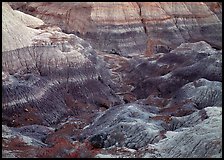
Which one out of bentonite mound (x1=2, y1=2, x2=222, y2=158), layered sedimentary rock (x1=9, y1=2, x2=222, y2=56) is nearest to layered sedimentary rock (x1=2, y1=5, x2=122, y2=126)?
bentonite mound (x1=2, y1=2, x2=222, y2=158)

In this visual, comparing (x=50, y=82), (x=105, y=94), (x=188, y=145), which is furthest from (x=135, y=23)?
(x=188, y=145)

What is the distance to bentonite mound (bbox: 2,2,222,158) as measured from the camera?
2062cm

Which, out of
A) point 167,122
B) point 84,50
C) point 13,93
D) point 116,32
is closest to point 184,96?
point 167,122

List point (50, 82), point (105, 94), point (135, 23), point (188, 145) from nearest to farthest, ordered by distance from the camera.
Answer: point (188, 145)
point (50, 82)
point (105, 94)
point (135, 23)

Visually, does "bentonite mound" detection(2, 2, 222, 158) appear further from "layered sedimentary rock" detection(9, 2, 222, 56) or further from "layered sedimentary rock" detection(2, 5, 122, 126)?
"layered sedimentary rock" detection(9, 2, 222, 56)

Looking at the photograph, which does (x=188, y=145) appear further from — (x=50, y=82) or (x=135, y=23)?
(x=135, y=23)

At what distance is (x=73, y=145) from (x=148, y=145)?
377 centimetres

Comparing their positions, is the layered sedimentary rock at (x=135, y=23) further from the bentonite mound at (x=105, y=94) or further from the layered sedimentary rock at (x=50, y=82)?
the layered sedimentary rock at (x=50, y=82)

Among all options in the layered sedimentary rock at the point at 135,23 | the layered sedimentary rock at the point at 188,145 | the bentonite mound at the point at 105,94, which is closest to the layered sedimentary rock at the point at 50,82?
the bentonite mound at the point at 105,94

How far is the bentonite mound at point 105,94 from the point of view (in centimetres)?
2062

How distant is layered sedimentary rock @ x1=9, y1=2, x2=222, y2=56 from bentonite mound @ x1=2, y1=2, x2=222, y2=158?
0.18 meters

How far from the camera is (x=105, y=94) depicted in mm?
33500

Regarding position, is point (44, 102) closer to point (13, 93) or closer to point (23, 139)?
point (13, 93)

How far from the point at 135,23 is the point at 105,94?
75.2 ft
